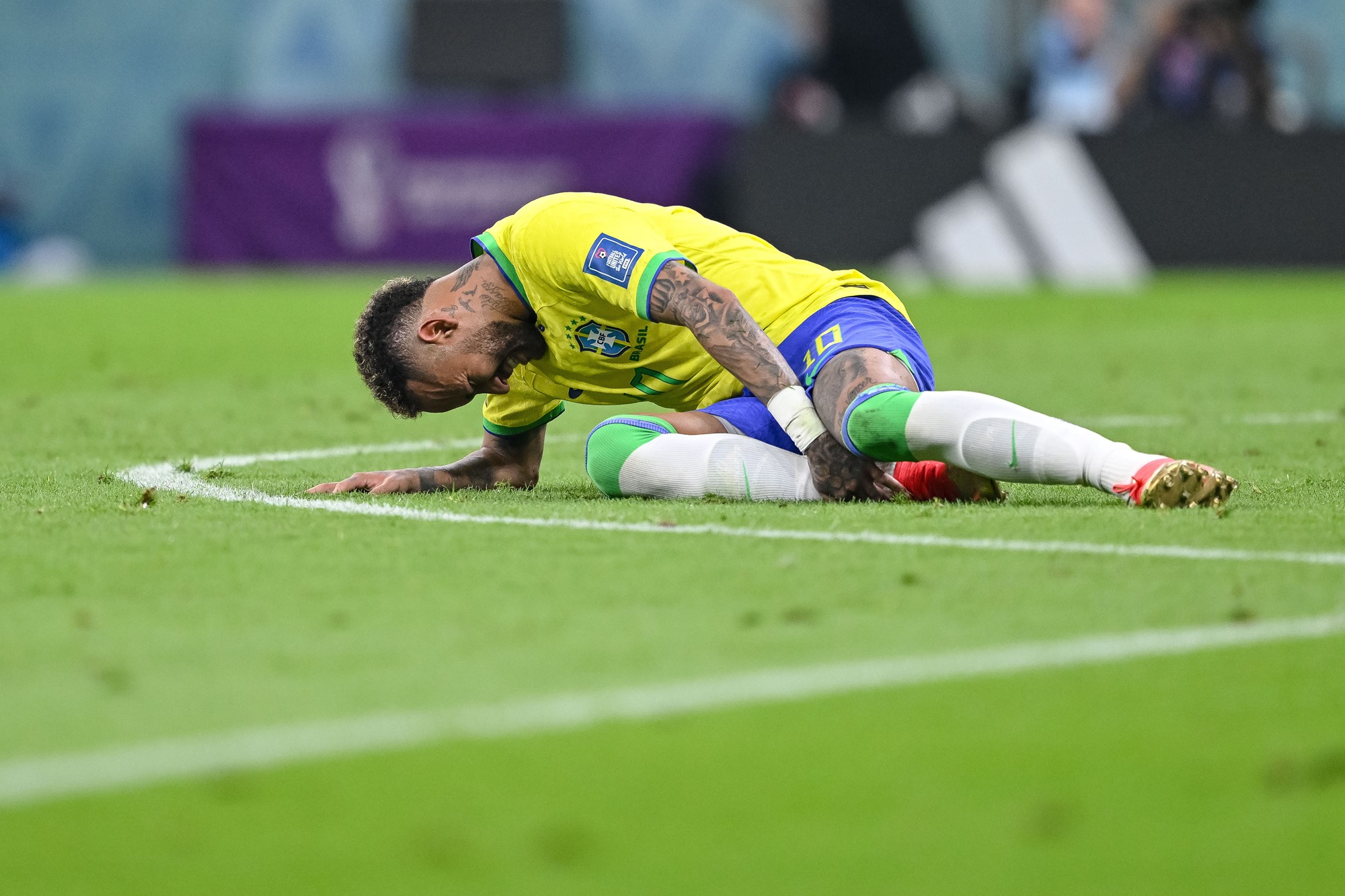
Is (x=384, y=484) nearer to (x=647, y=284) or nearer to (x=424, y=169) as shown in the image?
(x=647, y=284)

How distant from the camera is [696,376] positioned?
5.38 m

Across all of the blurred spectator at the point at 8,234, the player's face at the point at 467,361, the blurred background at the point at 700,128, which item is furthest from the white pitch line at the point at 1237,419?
the blurred spectator at the point at 8,234

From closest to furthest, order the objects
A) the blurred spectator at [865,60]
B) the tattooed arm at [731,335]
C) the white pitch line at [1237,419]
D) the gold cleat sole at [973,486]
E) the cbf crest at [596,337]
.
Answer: the tattooed arm at [731,335]
the gold cleat sole at [973,486]
the cbf crest at [596,337]
the white pitch line at [1237,419]
the blurred spectator at [865,60]

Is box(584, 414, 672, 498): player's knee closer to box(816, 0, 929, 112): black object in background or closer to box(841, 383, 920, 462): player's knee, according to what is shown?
box(841, 383, 920, 462): player's knee

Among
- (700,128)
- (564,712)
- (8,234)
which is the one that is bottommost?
(564,712)

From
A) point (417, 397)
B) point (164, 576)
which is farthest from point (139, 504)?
point (164, 576)

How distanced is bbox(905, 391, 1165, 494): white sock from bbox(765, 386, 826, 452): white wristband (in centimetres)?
28

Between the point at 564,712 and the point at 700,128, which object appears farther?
the point at 700,128

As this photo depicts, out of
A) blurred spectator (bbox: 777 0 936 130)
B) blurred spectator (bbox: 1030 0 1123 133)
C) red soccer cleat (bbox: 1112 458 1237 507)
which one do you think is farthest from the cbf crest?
blurred spectator (bbox: 777 0 936 130)

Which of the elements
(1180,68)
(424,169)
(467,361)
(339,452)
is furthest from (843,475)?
(1180,68)

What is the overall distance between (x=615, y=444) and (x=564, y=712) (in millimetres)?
2220

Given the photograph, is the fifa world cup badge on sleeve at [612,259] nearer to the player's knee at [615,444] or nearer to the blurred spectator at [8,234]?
the player's knee at [615,444]

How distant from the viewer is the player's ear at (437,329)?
5023mm

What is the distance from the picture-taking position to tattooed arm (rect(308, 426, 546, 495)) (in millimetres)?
5324
